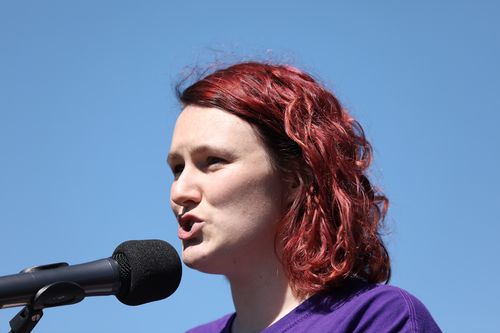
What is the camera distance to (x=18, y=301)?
2850 mm

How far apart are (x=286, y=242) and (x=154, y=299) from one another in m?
0.58

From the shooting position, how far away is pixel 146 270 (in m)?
3.31

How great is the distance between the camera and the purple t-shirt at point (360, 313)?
339 centimetres

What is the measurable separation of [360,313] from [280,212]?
1.69ft

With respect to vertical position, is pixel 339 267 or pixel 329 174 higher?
pixel 329 174

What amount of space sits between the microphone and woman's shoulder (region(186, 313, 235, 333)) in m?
0.46

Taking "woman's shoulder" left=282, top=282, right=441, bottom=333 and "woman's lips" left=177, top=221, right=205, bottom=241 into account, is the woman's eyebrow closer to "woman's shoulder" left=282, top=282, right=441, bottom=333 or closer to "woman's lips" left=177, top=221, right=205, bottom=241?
"woman's lips" left=177, top=221, right=205, bottom=241

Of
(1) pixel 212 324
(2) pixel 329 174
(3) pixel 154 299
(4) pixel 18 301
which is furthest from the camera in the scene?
(1) pixel 212 324

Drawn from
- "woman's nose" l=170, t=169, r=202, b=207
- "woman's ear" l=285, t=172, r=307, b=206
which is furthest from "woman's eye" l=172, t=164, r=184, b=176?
"woman's ear" l=285, t=172, r=307, b=206

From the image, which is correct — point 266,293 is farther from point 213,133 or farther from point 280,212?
point 213,133

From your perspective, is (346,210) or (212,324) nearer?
(346,210)

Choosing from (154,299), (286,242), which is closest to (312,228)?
(286,242)

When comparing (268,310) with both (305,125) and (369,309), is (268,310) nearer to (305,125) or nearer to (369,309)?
(369,309)

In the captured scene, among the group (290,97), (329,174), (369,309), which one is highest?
(290,97)
